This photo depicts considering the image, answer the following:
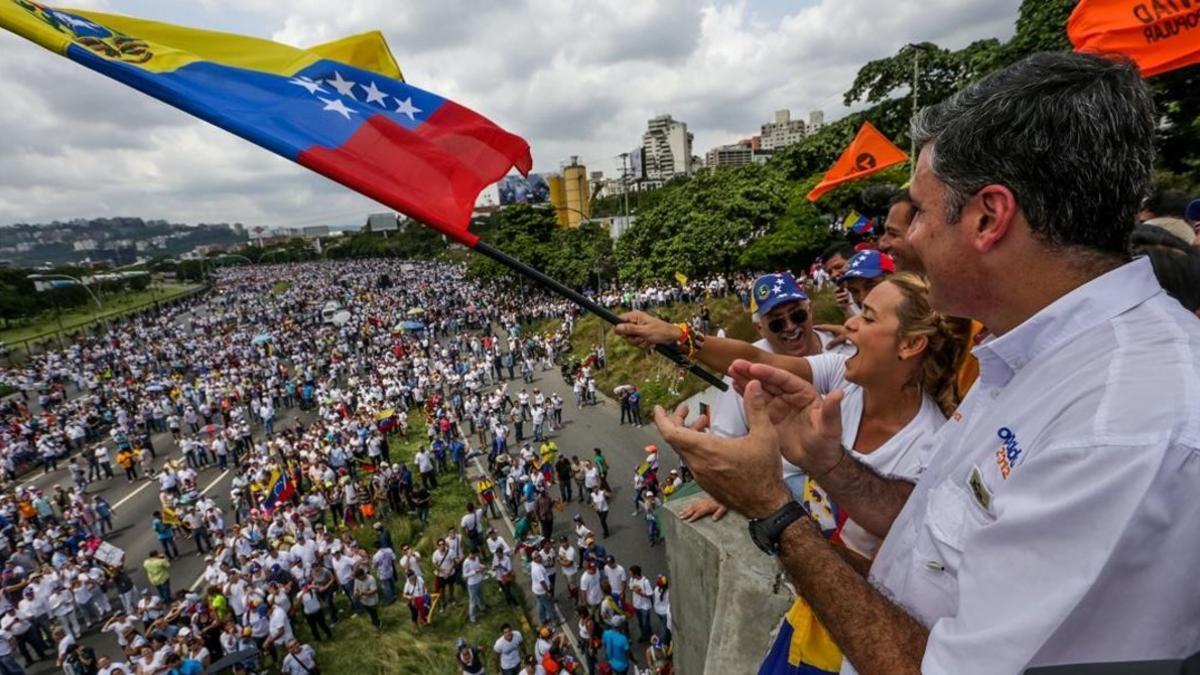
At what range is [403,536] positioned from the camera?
15.1 m

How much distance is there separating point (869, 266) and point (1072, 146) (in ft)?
12.4

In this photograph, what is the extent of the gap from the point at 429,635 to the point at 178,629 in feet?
14.7

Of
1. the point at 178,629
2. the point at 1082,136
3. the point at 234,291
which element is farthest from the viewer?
the point at 234,291

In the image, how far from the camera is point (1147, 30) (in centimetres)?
607

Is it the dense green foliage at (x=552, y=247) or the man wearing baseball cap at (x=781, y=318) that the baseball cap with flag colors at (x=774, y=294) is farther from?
the dense green foliage at (x=552, y=247)

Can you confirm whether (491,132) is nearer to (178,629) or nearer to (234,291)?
(178,629)

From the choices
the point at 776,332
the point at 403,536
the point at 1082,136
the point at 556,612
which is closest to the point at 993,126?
the point at 1082,136

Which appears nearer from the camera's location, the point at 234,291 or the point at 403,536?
the point at 403,536

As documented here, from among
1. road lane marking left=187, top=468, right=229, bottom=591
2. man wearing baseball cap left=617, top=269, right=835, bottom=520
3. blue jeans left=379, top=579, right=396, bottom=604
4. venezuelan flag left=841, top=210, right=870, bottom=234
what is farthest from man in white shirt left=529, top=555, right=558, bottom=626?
road lane marking left=187, top=468, right=229, bottom=591

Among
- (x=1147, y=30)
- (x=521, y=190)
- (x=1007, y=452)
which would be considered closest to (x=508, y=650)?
(x=1007, y=452)

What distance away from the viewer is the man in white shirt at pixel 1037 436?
1003 mm

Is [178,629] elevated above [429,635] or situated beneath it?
elevated above

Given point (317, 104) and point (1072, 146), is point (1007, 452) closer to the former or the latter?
point (1072, 146)

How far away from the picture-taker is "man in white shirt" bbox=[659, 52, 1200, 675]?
1.00m
